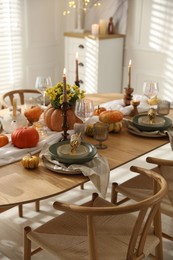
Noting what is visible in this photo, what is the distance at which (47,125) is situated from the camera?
7.33ft

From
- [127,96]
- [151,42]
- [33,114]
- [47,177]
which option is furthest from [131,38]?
[47,177]

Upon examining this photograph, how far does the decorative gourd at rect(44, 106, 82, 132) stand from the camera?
2166 millimetres

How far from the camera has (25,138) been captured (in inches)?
76.7

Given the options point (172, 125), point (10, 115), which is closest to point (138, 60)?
point (172, 125)

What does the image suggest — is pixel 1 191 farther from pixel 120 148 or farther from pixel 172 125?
pixel 172 125

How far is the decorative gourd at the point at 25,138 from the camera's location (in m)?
1.94

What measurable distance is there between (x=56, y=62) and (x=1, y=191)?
11.9 ft

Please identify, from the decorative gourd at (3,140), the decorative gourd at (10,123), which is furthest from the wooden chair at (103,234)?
the decorative gourd at (10,123)

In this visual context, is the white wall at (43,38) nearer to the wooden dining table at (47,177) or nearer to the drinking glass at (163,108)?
the drinking glass at (163,108)

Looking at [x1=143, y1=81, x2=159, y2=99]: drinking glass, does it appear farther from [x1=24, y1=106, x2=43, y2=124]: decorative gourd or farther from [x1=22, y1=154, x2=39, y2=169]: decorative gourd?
[x1=22, y1=154, x2=39, y2=169]: decorative gourd

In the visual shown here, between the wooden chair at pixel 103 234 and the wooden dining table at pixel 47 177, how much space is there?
10cm

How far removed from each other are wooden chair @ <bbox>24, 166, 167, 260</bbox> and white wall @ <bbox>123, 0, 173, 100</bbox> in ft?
9.13

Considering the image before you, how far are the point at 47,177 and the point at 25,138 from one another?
30 cm

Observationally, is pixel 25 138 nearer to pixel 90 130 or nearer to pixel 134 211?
pixel 90 130
